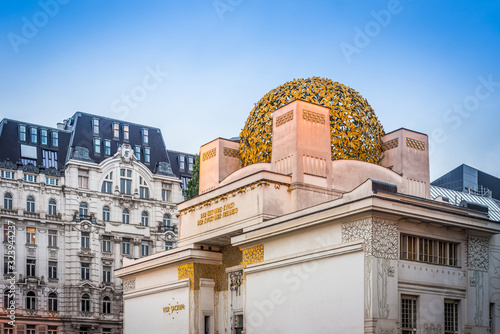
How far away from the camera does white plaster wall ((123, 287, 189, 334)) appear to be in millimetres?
28625

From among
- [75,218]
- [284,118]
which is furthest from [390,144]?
[75,218]

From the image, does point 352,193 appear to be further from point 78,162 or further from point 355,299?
point 78,162

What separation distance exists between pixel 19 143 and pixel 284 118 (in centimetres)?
2869

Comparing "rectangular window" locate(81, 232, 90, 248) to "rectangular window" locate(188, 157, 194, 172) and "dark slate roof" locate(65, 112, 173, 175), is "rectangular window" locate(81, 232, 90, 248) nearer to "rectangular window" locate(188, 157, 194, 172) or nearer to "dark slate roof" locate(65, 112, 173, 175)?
"dark slate roof" locate(65, 112, 173, 175)

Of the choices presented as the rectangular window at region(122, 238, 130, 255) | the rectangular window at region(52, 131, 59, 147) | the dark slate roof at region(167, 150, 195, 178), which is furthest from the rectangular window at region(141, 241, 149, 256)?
the rectangular window at region(52, 131, 59, 147)

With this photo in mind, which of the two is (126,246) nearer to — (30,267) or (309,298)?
(30,267)

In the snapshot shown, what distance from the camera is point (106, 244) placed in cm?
5100

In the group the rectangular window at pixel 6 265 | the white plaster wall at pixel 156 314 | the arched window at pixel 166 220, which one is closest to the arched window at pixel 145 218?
the arched window at pixel 166 220

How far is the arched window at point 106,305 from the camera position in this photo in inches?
1982

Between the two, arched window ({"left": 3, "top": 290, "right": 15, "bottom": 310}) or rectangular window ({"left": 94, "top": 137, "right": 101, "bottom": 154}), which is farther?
rectangular window ({"left": 94, "top": 137, "right": 101, "bottom": 154})

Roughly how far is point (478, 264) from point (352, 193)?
463cm

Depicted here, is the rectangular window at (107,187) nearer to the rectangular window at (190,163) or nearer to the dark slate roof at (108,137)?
the dark slate roof at (108,137)

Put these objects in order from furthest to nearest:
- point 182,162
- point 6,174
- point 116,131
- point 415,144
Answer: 1. point 182,162
2. point 116,131
3. point 6,174
4. point 415,144

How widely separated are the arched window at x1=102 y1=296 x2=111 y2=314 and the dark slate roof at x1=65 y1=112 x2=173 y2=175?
31.5 ft
